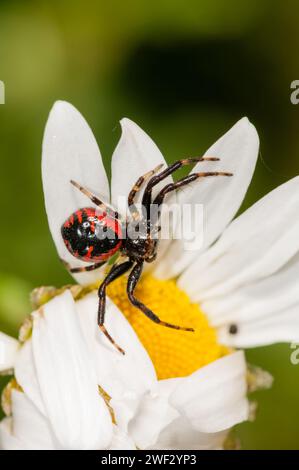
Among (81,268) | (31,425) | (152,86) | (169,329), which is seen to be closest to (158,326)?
(169,329)

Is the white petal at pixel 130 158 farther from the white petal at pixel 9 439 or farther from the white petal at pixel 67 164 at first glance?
the white petal at pixel 9 439

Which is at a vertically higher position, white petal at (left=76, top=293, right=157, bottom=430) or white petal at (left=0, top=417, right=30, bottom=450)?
white petal at (left=76, top=293, right=157, bottom=430)

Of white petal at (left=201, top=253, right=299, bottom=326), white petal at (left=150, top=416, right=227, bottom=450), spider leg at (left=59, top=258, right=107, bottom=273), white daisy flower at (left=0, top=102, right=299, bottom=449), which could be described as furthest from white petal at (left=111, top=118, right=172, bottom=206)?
white petal at (left=150, top=416, right=227, bottom=450)

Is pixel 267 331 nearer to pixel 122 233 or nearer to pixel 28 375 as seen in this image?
pixel 122 233

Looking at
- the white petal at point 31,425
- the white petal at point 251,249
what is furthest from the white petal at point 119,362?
the white petal at point 251,249

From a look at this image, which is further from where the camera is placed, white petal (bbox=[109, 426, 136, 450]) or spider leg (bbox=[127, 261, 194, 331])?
spider leg (bbox=[127, 261, 194, 331])

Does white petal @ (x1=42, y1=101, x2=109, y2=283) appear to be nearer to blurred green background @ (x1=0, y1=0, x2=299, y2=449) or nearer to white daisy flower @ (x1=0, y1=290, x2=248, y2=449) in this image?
white daisy flower @ (x1=0, y1=290, x2=248, y2=449)
